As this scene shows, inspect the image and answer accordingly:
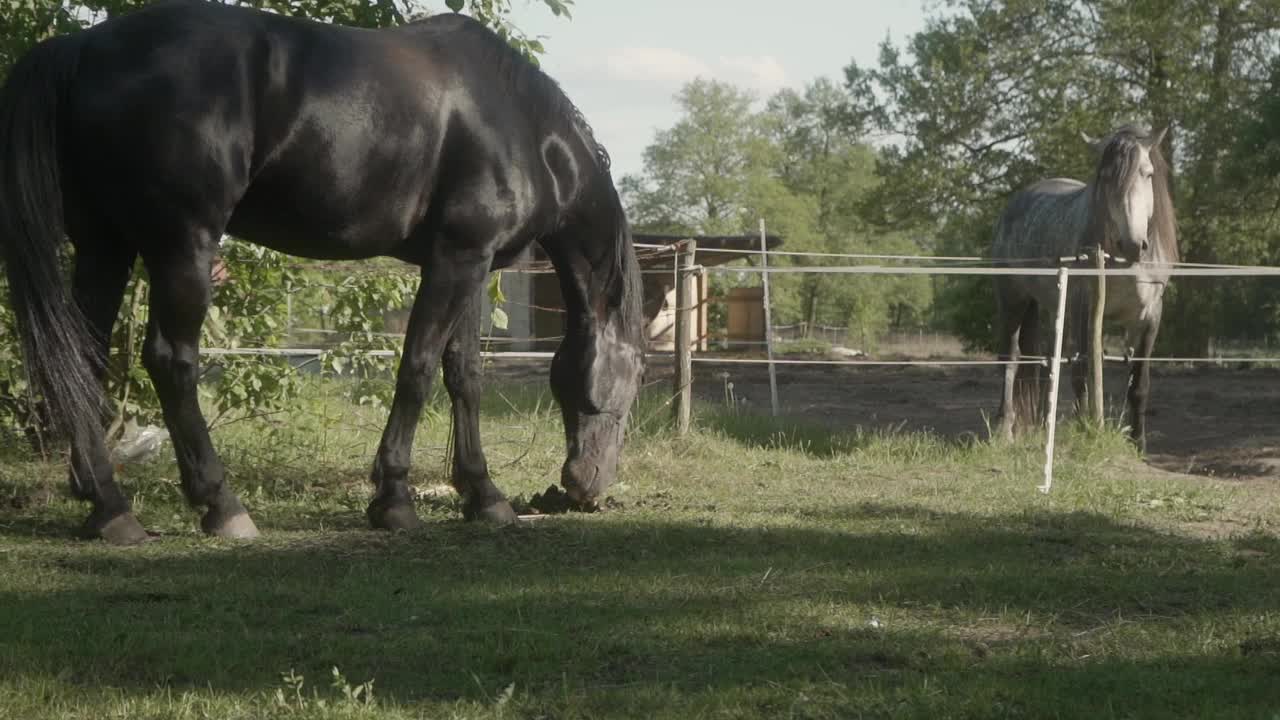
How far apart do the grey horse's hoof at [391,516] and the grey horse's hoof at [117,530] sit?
2.96 ft

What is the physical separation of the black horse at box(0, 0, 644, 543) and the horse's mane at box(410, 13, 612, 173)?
0.01m

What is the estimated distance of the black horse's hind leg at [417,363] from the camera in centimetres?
556

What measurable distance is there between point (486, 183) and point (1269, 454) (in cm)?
657

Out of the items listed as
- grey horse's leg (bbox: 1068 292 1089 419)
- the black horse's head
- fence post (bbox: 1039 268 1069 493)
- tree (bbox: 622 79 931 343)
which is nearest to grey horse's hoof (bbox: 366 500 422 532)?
the black horse's head

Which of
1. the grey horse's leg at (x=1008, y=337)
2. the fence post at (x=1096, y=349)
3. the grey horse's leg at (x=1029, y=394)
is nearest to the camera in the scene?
the fence post at (x=1096, y=349)

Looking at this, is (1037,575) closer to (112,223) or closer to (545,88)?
(545,88)

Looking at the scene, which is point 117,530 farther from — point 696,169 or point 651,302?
point 696,169

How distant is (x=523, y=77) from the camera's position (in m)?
5.84

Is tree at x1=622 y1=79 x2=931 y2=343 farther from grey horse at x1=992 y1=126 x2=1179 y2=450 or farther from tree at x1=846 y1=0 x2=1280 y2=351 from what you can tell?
grey horse at x1=992 y1=126 x2=1179 y2=450

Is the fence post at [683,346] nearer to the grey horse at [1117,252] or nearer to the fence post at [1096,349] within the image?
the grey horse at [1117,252]

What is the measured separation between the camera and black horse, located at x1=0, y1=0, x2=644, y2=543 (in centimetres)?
482

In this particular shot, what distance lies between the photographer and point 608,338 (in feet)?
20.4

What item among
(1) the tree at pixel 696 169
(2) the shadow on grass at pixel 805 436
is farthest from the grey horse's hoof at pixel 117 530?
(1) the tree at pixel 696 169

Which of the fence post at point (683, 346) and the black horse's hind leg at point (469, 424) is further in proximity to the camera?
the fence post at point (683, 346)
